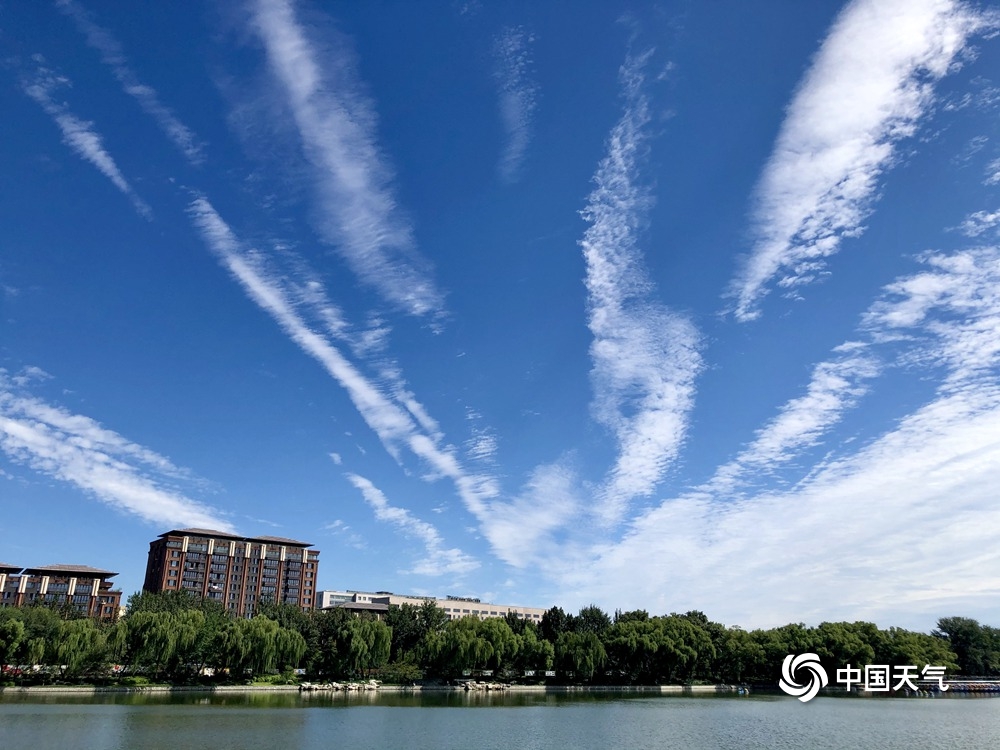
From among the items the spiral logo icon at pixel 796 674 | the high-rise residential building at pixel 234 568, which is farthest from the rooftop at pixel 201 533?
the spiral logo icon at pixel 796 674

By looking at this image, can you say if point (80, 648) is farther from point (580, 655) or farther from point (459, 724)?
point (580, 655)

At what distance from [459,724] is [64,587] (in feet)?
282

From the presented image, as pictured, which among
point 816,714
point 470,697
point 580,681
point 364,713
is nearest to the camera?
point 364,713

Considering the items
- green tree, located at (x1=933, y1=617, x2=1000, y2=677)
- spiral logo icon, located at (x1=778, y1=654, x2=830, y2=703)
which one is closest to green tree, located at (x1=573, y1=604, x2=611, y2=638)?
spiral logo icon, located at (x1=778, y1=654, x2=830, y2=703)

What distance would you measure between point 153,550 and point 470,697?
74.7 meters

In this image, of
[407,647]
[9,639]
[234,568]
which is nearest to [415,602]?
[234,568]

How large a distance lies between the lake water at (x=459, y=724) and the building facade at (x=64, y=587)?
209ft

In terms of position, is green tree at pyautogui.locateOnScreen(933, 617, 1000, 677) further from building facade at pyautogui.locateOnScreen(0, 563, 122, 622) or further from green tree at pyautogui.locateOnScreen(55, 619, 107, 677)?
building facade at pyautogui.locateOnScreen(0, 563, 122, 622)

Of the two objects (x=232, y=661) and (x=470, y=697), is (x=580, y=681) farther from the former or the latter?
(x=232, y=661)

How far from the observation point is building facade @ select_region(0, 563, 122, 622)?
93812mm

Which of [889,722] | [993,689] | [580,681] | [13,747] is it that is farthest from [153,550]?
[993,689]

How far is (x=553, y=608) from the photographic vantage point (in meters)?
76.7

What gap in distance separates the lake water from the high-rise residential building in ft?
200

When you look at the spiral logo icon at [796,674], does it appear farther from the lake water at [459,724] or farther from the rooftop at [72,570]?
the rooftop at [72,570]
